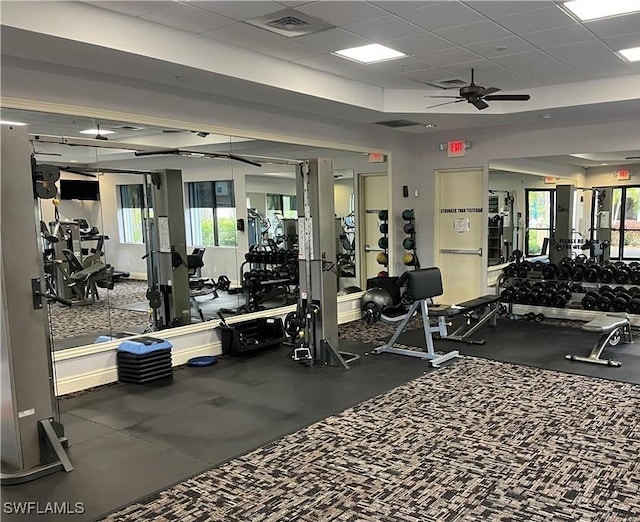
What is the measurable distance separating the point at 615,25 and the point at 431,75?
193 centimetres

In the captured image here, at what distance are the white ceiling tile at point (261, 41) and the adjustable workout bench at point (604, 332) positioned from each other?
3.71 meters

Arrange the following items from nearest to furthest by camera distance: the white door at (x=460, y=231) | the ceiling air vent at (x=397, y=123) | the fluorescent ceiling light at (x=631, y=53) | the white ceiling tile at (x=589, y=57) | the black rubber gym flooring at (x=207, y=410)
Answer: the black rubber gym flooring at (x=207, y=410), the white ceiling tile at (x=589, y=57), the fluorescent ceiling light at (x=631, y=53), the ceiling air vent at (x=397, y=123), the white door at (x=460, y=231)

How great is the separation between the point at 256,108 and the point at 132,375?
3.13m

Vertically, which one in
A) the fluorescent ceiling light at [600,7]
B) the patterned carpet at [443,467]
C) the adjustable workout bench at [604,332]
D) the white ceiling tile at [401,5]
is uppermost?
the white ceiling tile at [401,5]

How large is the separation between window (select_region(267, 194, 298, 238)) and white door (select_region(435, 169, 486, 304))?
2.70 meters

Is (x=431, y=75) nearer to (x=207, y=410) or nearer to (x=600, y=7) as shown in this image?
(x=600, y=7)

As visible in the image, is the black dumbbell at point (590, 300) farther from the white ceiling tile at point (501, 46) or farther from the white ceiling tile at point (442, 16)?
the white ceiling tile at point (442, 16)

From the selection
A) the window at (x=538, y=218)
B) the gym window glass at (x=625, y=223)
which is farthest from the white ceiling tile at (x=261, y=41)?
the gym window glass at (x=625, y=223)

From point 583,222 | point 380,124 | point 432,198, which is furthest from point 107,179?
point 583,222

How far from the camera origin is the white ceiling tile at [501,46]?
4.68 metres

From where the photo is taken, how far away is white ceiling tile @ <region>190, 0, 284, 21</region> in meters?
3.73

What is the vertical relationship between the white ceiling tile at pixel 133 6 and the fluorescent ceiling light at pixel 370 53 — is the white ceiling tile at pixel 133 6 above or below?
above

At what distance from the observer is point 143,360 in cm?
475

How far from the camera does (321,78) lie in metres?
5.64
